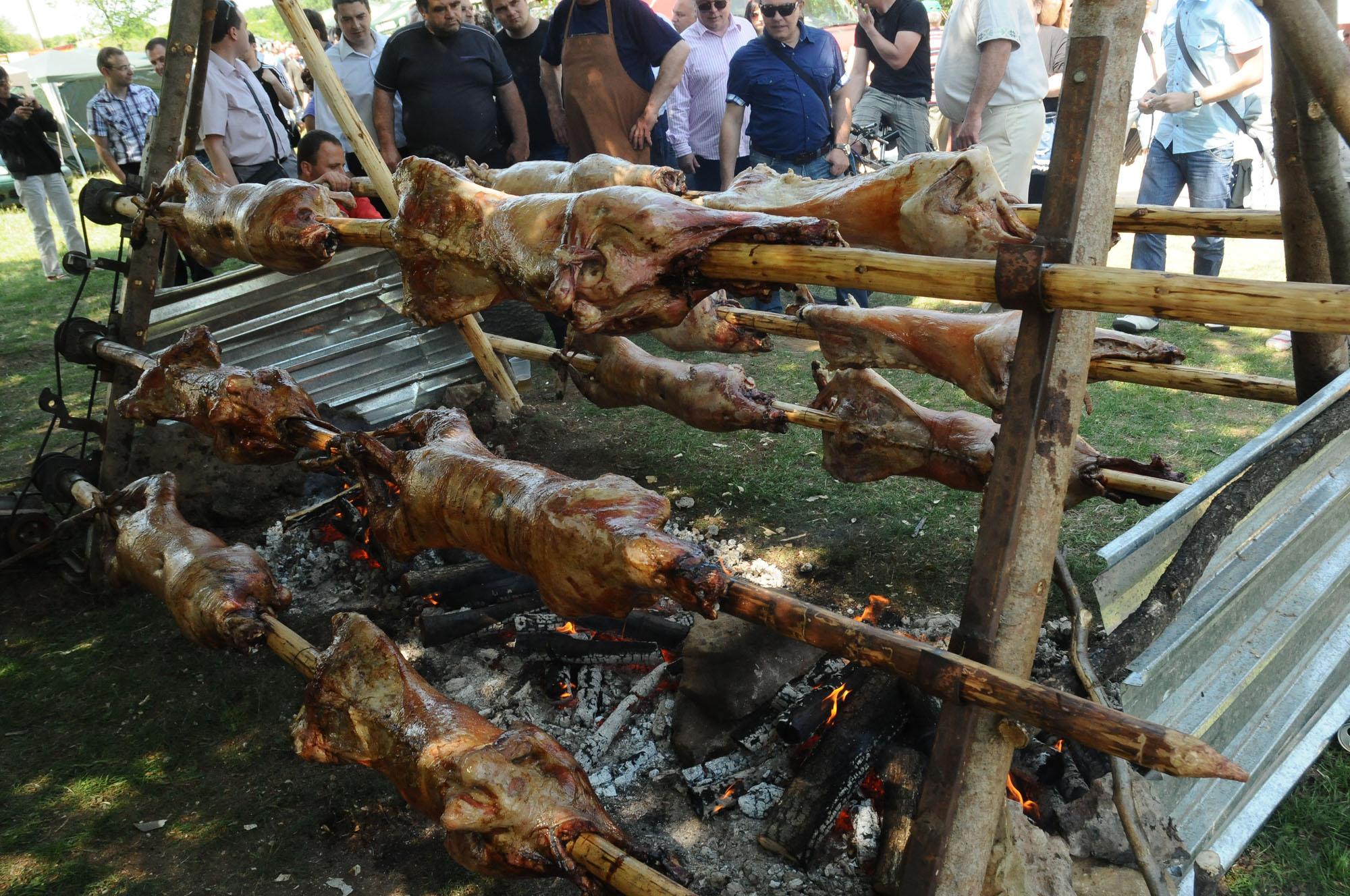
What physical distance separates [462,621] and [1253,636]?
277cm

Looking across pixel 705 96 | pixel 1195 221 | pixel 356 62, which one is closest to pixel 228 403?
pixel 1195 221

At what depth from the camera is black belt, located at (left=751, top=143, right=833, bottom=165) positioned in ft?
25.5

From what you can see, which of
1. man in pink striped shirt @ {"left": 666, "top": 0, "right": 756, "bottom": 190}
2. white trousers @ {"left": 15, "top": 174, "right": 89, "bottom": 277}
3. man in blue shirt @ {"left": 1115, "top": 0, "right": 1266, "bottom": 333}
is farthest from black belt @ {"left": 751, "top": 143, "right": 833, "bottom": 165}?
white trousers @ {"left": 15, "top": 174, "right": 89, "bottom": 277}

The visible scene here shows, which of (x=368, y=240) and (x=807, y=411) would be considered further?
(x=807, y=411)

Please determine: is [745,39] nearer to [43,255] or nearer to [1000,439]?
[1000,439]

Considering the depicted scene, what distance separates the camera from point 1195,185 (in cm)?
730

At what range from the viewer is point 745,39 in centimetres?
832

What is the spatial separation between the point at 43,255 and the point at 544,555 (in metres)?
11.8

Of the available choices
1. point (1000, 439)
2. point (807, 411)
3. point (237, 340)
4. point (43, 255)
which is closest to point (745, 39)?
point (237, 340)

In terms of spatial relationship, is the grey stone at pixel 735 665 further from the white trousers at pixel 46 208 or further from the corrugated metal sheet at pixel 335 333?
the white trousers at pixel 46 208

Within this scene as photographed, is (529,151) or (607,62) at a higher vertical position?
(607,62)

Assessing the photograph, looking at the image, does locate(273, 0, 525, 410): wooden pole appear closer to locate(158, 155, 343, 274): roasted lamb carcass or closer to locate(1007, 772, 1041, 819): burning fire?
locate(158, 155, 343, 274): roasted lamb carcass

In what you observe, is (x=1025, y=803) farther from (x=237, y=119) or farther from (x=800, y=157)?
(x=237, y=119)

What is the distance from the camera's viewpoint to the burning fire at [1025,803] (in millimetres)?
2598
